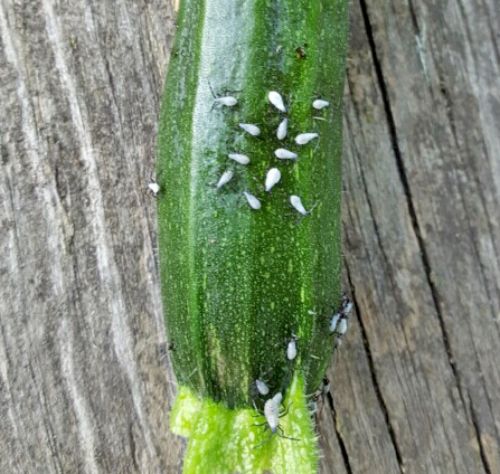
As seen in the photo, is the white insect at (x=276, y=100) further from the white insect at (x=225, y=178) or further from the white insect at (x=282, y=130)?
the white insect at (x=225, y=178)

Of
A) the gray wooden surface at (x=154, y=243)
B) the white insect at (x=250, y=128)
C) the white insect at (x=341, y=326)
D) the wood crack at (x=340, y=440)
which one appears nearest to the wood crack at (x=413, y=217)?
the gray wooden surface at (x=154, y=243)

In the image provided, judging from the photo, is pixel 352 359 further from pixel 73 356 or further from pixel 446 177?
pixel 73 356

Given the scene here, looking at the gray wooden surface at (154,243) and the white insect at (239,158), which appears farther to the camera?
the gray wooden surface at (154,243)

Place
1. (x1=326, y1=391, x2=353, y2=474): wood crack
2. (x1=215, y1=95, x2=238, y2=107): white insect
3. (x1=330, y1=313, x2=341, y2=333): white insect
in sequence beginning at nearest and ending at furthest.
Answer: (x1=215, y1=95, x2=238, y2=107): white insect < (x1=330, y1=313, x2=341, y2=333): white insect < (x1=326, y1=391, x2=353, y2=474): wood crack

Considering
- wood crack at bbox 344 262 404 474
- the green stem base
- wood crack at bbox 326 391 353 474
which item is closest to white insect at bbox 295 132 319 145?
the green stem base

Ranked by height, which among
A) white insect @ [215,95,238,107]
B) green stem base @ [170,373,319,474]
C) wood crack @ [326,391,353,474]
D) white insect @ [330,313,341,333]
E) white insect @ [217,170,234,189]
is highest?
white insect @ [215,95,238,107]

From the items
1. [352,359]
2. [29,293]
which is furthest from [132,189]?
[352,359]

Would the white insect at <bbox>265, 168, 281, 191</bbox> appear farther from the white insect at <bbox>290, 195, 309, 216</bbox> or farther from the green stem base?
the green stem base
